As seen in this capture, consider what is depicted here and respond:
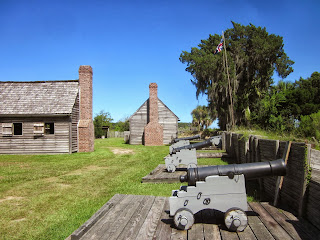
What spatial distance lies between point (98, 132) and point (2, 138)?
2385 centimetres

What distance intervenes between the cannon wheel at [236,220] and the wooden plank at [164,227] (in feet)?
2.90

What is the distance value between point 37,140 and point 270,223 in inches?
690

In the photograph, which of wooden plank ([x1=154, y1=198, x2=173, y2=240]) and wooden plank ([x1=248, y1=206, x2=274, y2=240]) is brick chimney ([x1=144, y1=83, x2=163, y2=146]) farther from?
wooden plank ([x1=248, y1=206, x2=274, y2=240])

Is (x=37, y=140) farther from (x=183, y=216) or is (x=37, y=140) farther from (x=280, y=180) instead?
(x=280, y=180)

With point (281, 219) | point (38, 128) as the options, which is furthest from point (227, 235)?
point (38, 128)

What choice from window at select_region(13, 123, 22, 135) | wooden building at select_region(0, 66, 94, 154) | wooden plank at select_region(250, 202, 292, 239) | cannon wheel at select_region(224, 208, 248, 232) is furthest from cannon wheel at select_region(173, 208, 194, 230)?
window at select_region(13, 123, 22, 135)

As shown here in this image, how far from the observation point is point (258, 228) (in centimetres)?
373

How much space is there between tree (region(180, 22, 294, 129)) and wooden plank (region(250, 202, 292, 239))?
2190cm

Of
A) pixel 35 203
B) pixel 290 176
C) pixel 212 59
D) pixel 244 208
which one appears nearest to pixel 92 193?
pixel 35 203

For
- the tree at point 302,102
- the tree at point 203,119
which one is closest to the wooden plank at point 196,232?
the tree at point 302,102

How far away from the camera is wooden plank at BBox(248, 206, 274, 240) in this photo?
11.3 feet

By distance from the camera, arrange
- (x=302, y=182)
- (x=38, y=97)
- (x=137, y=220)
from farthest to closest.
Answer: (x=38, y=97) → (x=137, y=220) → (x=302, y=182)

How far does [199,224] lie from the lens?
13.0 feet

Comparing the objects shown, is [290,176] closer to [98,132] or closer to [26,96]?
[26,96]
